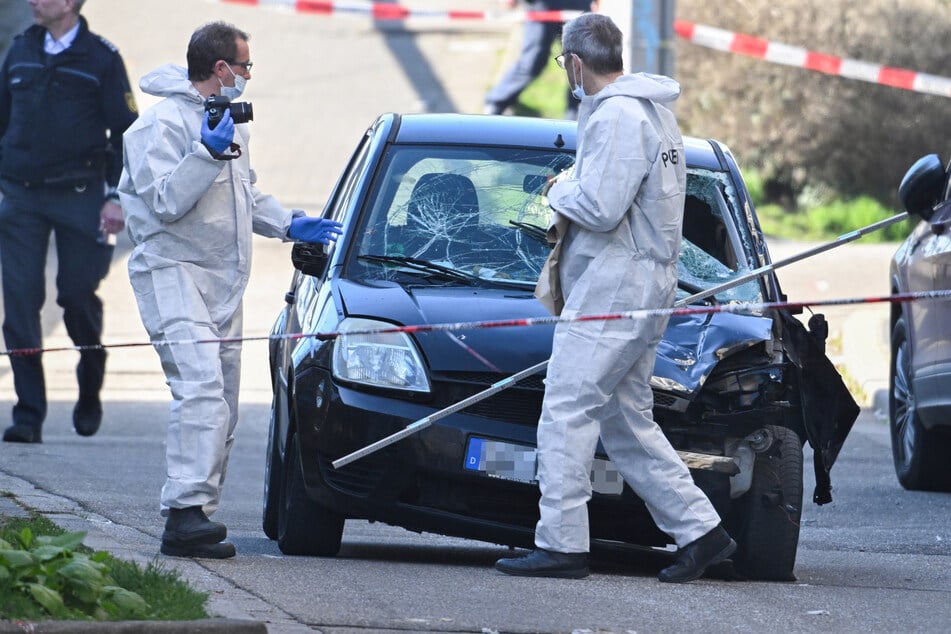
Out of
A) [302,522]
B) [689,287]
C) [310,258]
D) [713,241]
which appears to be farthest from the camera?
[713,241]

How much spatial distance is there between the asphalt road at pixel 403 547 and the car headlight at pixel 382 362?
→ 23.7 inches

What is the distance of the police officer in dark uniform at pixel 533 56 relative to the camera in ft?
57.3

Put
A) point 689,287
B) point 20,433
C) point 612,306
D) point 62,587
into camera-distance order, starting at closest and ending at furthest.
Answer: point 62,587 < point 612,306 < point 689,287 < point 20,433

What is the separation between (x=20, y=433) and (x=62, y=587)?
5.17 meters

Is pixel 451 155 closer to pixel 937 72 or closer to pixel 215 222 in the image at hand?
pixel 215 222

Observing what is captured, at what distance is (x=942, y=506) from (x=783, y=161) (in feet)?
28.6

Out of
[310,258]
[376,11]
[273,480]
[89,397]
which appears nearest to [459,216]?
[310,258]

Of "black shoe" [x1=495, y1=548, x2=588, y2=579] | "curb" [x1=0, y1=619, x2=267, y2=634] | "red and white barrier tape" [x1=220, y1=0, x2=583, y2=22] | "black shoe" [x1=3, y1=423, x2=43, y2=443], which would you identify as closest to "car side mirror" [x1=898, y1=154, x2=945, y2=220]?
"black shoe" [x1=495, y1=548, x2=588, y2=579]

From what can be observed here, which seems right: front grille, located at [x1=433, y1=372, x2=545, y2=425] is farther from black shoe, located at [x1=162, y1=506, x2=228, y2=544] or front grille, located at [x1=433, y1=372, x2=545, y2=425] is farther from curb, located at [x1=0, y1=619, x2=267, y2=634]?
curb, located at [x1=0, y1=619, x2=267, y2=634]

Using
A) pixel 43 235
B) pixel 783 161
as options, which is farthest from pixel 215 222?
pixel 783 161

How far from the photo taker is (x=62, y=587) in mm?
4797

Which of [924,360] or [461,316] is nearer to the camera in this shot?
[461,316]

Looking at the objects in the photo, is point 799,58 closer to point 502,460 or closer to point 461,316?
point 461,316

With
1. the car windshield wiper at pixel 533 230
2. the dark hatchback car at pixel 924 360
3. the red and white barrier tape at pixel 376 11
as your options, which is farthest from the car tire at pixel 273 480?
the red and white barrier tape at pixel 376 11
